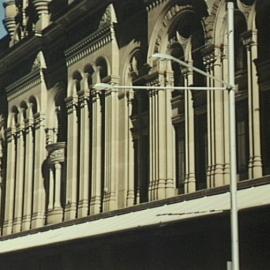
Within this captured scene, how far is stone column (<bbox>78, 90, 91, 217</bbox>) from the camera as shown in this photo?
40.9m

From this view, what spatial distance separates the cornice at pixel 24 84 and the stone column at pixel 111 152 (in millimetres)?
9352

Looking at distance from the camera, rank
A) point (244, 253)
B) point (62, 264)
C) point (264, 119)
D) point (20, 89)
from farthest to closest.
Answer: point (20, 89), point (62, 264), point (264, 119), point (244, 253)

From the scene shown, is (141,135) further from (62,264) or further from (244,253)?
(244,253)

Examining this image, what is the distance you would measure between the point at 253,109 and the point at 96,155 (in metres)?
12.2

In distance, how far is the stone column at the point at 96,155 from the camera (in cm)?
3966

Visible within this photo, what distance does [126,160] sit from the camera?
38000 millimetres

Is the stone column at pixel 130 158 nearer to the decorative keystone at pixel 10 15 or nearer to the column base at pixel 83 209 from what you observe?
the column base at pixel 83 209

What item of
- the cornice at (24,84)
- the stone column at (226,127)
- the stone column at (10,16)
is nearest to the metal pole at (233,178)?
the stone column at (226,127)

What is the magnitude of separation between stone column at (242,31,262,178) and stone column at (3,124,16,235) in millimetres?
23379

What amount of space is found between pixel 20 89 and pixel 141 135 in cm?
1499

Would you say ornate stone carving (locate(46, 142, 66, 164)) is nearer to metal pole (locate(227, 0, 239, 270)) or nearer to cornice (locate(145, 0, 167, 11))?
cornice (locate(145, 0, 167, 11))

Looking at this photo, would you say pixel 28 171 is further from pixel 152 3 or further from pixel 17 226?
pixel 152 3

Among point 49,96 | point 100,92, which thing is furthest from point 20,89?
point 100,92

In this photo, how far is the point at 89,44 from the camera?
41656 millimetres
